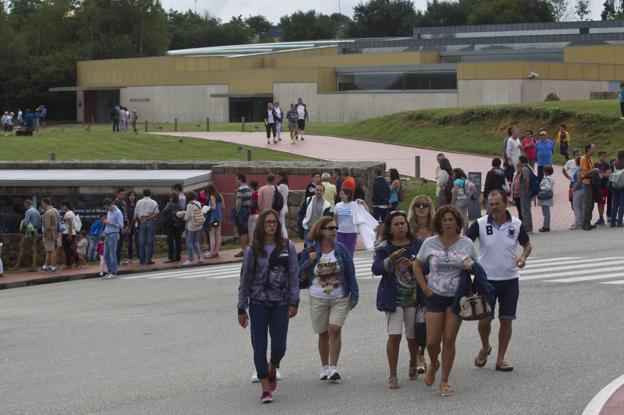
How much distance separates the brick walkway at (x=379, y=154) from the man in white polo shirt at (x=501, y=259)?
16.8 m

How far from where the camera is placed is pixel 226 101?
2899 inches

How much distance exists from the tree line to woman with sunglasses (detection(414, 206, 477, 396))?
7437cm

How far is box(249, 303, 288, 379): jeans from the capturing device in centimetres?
1019

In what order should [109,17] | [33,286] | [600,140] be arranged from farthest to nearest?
[109,17] → [600,140] → [33,286]

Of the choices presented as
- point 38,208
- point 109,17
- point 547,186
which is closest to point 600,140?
point 547,186

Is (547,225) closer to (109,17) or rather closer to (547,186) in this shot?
(547,186)

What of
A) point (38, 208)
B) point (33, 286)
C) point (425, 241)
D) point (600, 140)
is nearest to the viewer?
point (425, 241)

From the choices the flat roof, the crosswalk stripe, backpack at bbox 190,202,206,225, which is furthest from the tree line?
the crosswalk stripe

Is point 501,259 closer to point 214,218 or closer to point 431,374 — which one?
point 431,374

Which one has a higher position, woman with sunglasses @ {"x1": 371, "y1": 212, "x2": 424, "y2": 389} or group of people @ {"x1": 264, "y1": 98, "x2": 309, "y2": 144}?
group of people @ {"x1": 264, "y1": 98, "x2": 309, "y2": 144}

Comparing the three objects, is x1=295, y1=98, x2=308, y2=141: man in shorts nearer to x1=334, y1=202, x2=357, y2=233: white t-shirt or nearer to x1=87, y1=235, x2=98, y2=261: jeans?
x1=87, y1=235, x2=98, y2=261: jeans

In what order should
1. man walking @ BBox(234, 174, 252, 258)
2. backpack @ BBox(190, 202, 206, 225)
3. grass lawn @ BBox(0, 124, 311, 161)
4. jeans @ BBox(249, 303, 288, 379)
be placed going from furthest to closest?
grass lawn @ BBox(0, 124, 311, 161) < backpack @ BBox(190, 202, 206, 225) < man walking @ BBox(234, 174, 252, 258) < jeans @ BBox(249, 303, 288, 379)

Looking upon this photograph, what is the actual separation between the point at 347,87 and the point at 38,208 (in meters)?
44.4

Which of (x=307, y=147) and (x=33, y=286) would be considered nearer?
(x=33, y=286)
